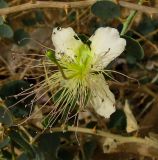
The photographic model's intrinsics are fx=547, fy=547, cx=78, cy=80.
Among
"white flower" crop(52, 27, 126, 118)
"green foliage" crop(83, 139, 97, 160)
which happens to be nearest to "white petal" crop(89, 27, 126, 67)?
"white flower" crop(52, 27, 126, 118)

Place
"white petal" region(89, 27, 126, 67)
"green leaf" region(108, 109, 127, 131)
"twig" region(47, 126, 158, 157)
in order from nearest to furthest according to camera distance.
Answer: "white petal" region(89, 27, 126, 67) < "twig" region(47, 126, 158, 157) < "green leaf" region(108, 109, 127, 131)

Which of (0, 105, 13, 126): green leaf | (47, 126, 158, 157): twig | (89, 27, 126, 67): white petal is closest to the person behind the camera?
(89, 27, 126, 67): white petal

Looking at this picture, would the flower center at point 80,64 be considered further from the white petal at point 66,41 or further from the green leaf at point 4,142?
the green leaf at point 4,142

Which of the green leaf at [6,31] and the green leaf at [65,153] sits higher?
the green leaf at [6,31]

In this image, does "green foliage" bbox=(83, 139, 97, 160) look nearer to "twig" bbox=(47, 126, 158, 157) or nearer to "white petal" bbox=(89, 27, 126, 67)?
"twig" bbox=(47, 126, 158, 157)

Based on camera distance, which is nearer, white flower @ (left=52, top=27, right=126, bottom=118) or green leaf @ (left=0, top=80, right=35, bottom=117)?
white flower @ (left=52, top=27, right=126, bottom=118)

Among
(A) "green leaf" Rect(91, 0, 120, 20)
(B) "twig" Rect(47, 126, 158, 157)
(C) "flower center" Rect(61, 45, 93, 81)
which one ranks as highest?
(A) "green leaf" Rect(91, 0, 120, 20)

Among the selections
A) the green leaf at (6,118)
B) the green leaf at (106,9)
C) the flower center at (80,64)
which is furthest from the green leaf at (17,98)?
the green leaf at (106,9)
